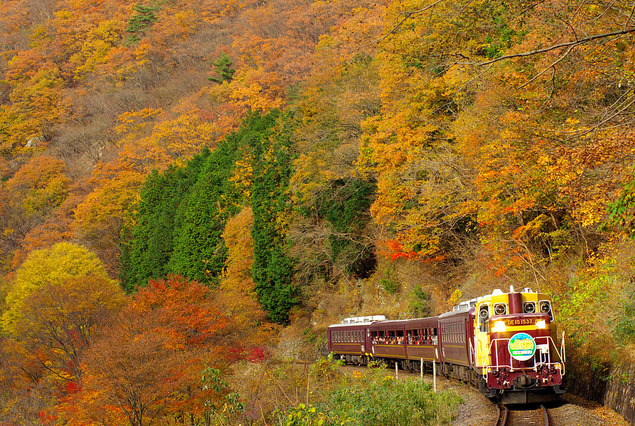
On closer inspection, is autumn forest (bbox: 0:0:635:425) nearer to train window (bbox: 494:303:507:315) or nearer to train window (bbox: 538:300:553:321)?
train window (bbox: 538:300:553:321)

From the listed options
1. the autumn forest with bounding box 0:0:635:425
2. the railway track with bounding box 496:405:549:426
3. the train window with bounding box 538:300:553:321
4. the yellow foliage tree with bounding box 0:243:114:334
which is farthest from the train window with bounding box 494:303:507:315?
the yellow foliage tree with bounding box 0:243:114:334

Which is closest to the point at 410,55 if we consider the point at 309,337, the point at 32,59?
the point at 309,337

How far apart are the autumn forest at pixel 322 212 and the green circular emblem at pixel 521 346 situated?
1326mm

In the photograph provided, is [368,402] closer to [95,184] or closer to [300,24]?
[95,184]

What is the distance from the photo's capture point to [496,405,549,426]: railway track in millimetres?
11895

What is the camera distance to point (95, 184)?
228 feet

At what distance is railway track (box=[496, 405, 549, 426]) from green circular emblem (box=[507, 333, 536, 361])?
1.01m

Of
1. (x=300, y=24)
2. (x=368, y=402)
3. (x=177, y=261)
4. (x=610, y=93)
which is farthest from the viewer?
(x=300, y=24)

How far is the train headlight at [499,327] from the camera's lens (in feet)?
44.8

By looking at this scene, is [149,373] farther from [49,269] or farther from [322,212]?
[49,269]

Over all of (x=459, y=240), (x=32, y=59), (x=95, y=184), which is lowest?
(x=459, y=240)

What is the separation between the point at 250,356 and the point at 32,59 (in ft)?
328

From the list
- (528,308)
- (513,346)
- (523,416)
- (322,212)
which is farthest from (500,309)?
(322,212)

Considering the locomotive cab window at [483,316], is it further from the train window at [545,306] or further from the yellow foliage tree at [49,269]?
the yellow foliage tree at [49,269]
